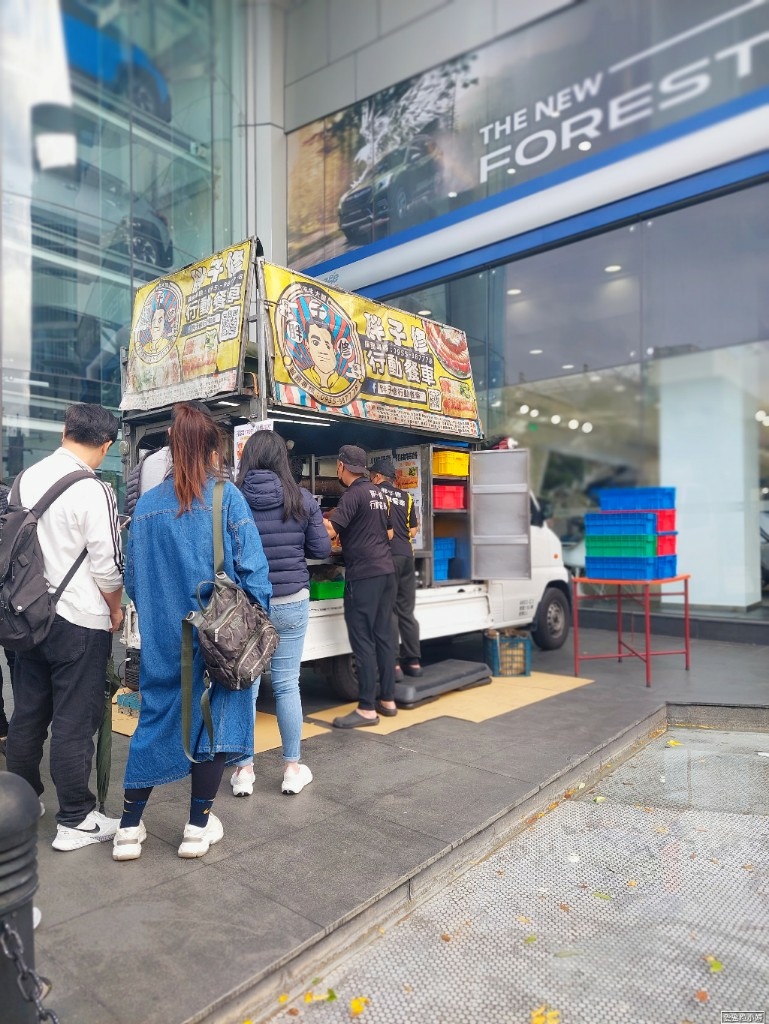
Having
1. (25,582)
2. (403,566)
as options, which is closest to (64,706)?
(25,582)

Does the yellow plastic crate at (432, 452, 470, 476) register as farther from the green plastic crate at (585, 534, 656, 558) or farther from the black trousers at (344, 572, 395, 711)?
the black trousers at (344, 572, 395, 711)

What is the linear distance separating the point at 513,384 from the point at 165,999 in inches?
405

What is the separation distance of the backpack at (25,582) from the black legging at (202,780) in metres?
0.77

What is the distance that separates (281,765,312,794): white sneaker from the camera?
385 centimetres

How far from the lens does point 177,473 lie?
3.05 meters

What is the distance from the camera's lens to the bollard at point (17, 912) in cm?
185

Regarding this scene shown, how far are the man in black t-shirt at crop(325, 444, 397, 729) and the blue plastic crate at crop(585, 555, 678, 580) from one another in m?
2.36

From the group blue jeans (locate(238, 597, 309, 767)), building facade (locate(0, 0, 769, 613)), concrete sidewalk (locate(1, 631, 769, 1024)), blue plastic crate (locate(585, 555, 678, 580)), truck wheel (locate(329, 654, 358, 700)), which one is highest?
building facade (locate(0, 0, 769, 613))

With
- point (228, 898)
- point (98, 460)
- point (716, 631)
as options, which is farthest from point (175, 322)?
point (716, 631)

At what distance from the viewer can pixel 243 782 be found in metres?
3.83

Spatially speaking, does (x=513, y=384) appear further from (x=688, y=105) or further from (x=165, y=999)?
(x=165, y=999)

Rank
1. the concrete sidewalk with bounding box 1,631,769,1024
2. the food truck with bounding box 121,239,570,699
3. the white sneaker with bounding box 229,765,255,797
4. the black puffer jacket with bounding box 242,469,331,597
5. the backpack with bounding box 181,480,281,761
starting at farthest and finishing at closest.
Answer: the food truck with bounding box 121,239,570,699 → the black puffer jacket with bounding box 242,469,331,597 → the white sneaker with bounding box 229,765,255,797 → the backpack with bounding box 181,480,281,761 → the concrete sidewalk with bounding box 1,631,769,1024

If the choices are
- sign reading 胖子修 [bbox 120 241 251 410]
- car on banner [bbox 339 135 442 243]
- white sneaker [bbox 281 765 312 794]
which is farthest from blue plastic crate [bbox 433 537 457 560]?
car on banner [bbox 339 135 442 243]

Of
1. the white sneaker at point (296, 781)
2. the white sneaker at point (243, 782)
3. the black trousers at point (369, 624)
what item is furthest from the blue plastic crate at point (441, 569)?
the white sneaker at point (243, 782)
